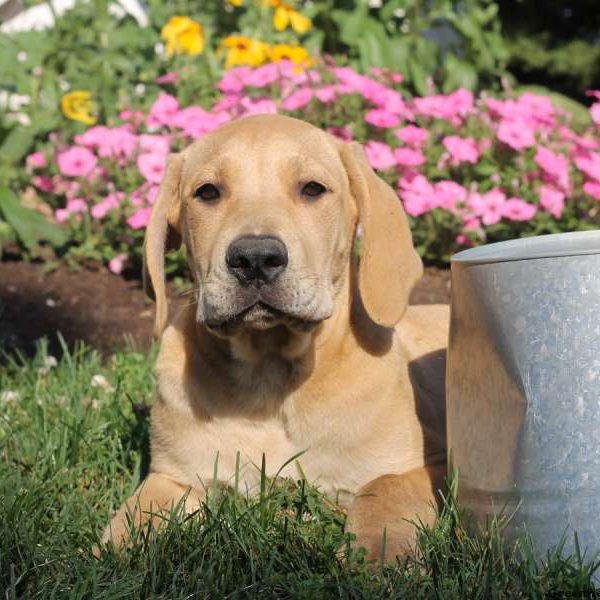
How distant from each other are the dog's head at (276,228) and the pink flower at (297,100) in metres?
2.67

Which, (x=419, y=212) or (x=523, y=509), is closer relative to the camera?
(x=523, y=509)

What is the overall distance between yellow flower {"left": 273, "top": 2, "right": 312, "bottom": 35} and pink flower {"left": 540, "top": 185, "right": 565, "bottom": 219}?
2.54m

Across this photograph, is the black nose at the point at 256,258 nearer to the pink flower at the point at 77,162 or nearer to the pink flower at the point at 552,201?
the pink flower at the point at 552,201

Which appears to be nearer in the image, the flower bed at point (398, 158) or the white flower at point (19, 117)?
the flower bed at point (398, 158)

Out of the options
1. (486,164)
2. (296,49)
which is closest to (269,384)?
(486,164)

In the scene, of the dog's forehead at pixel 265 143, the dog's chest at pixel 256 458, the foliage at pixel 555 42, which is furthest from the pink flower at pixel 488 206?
the foliage at pixel 555 42

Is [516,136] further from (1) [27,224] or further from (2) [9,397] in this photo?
(2) [9,397]

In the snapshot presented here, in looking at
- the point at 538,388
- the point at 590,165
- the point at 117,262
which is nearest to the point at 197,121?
the point at 117,262

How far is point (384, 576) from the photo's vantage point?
105 inches

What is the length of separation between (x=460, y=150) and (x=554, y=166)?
60 cm

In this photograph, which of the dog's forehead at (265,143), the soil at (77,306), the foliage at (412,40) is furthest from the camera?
the foliage at (412,40)

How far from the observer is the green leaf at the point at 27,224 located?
6.38 m

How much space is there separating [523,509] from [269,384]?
1.14 m

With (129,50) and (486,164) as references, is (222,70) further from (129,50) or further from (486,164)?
(486,164)
